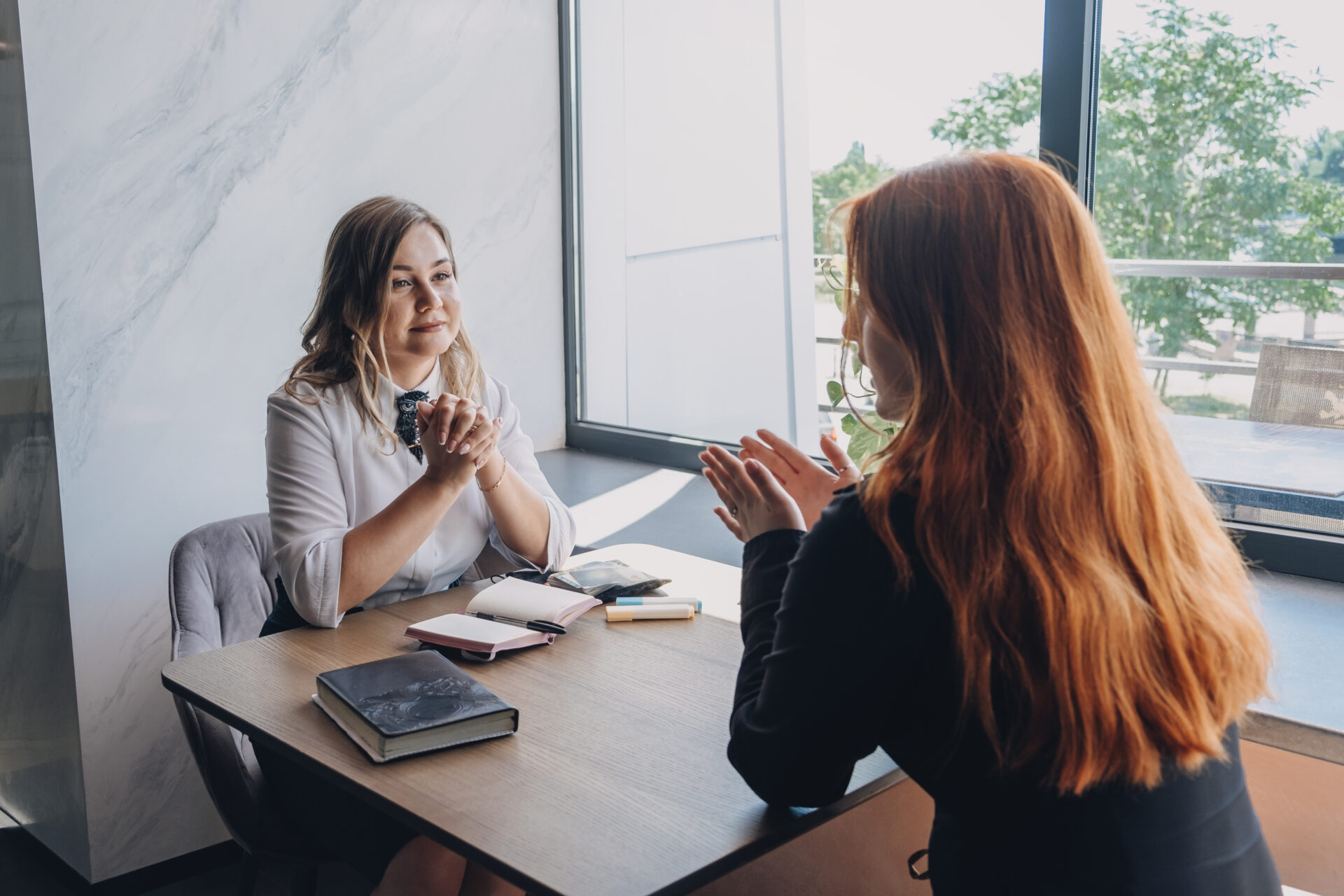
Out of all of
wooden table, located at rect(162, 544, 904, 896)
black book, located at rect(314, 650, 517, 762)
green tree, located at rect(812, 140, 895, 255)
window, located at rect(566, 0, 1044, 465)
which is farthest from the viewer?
green tree, located at rect(812, 140, 895, 255)

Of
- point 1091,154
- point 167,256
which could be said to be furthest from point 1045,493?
point 167,256

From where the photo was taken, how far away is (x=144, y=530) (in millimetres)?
2295

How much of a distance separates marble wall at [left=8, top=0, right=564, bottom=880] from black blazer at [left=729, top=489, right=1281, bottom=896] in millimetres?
1794

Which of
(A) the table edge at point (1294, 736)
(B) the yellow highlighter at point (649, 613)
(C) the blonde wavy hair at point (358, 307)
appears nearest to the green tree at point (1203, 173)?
(A) the table edge at point (1294, 736)

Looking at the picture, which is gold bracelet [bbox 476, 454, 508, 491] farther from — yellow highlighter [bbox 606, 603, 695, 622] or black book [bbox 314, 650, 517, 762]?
black book [bbox 314, 650, 517, 762]

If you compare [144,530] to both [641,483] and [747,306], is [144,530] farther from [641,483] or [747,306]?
[747,306]

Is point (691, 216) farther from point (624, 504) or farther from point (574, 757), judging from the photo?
point (574, 757)

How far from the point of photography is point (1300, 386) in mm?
1845

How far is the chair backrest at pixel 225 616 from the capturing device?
166cm

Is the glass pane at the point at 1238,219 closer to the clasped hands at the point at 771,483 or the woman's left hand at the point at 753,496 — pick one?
the clasped hands at the point at 771,483

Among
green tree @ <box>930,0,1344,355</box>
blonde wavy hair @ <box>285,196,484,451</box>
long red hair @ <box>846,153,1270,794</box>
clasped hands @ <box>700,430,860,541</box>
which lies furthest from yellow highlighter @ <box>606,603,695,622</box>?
green tree @ <box>930,0,1344,355</box>

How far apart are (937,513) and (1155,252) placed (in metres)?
1.30

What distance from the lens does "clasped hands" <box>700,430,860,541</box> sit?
1.22 m

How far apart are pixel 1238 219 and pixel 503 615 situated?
4.70ft
